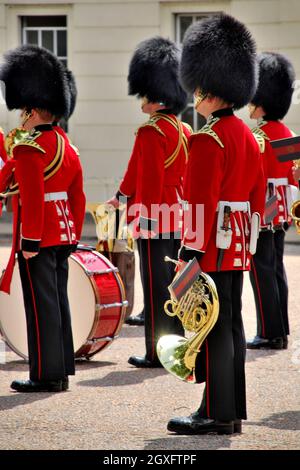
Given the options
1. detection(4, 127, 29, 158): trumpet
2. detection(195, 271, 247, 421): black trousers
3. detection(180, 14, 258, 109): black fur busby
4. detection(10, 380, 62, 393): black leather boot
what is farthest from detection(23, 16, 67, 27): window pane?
detection(195, 271, 247, 421): black trousers

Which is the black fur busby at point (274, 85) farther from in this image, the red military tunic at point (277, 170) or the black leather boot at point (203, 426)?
the black leather boot at point (203, 426)

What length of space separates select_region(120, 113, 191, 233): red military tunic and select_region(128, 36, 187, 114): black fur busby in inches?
5.8

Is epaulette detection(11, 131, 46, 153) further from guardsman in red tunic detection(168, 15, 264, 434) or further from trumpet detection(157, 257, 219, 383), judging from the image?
trumpet detection(157, 257, 219, 383)

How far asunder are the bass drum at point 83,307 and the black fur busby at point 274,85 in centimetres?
139

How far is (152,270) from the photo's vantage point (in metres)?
6.38

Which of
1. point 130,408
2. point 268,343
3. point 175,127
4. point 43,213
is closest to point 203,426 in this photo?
point 130,408

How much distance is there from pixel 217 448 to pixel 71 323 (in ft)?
5.65

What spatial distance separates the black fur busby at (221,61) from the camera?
4949 mm

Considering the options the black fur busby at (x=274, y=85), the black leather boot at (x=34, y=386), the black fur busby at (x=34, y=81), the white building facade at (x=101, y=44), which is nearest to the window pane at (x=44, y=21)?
the white building facade at (x=101, y=44)

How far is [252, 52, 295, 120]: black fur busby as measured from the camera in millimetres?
7121

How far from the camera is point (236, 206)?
4.87 meters

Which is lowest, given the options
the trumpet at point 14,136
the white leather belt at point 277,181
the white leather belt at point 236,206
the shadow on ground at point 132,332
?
the shadow on ground at point 132,332

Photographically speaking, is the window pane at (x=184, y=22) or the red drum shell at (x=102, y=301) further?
the window pane at (x=184, y=22)

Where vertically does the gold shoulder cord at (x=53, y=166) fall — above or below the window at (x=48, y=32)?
below
